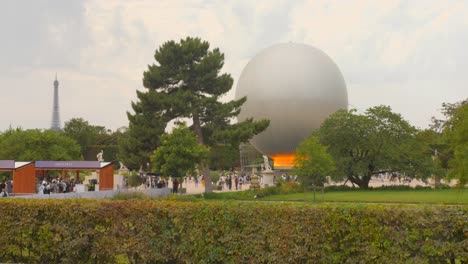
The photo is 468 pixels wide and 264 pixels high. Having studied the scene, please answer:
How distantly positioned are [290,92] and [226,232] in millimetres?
62551

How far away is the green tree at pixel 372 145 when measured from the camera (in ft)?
150

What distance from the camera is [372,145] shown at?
1845 inches

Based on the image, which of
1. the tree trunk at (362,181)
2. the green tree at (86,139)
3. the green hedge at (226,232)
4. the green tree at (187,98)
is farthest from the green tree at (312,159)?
the green tree at (86,139)

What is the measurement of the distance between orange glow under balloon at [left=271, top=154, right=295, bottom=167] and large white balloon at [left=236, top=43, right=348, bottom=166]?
3.82ft

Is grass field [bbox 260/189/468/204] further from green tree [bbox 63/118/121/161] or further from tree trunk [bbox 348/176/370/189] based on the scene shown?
green tree [bbox 63/118/121/161]

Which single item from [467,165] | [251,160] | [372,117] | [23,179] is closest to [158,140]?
[23,179]

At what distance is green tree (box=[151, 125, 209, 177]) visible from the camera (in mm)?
39438

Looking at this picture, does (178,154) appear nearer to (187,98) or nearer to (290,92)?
(187,98)

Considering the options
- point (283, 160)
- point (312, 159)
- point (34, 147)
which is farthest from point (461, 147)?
point (283, 160)

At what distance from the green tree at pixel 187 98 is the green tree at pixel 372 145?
6.49 meters

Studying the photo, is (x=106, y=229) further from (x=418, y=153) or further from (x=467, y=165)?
(x=418, y=153)

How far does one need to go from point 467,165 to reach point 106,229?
19.8m

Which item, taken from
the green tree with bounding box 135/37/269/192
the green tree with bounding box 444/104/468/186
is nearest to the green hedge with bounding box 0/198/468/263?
the green tree with bounding box 444/104/468/186

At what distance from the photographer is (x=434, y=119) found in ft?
313
